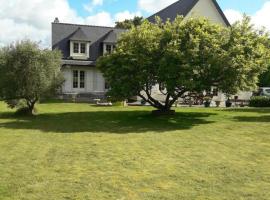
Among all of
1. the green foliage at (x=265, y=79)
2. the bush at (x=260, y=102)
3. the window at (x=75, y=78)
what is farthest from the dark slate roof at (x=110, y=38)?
the green foliage at (x=265, y=79)

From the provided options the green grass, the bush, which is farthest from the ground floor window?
the green grass

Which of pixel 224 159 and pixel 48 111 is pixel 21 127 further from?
pixel 224 159

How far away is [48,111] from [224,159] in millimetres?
17647

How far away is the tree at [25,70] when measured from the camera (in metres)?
23.2

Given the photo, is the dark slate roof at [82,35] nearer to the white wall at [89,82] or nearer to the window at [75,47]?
the window at [75,47]

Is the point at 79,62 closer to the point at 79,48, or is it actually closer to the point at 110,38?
the point at 79,48

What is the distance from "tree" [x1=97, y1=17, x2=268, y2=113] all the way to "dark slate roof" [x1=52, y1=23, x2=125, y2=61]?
56.2ft

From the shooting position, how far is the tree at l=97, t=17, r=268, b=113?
846 inches

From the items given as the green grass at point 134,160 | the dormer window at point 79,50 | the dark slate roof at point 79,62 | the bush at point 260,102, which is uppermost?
the dormer window at point 79,50

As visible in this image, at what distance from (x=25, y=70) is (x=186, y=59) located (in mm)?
9331

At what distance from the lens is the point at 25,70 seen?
2311 centimetres

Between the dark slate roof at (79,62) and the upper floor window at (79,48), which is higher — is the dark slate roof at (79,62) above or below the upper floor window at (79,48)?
below

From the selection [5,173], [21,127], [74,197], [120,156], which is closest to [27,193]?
[74,197]

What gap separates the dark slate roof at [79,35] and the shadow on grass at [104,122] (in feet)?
50.3
